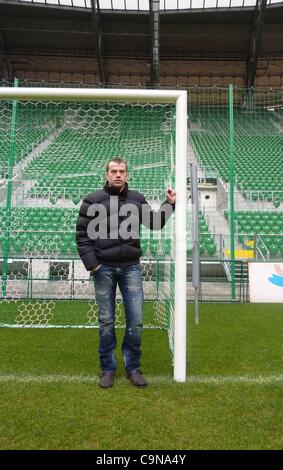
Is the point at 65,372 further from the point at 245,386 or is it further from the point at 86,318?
the point at 86,318

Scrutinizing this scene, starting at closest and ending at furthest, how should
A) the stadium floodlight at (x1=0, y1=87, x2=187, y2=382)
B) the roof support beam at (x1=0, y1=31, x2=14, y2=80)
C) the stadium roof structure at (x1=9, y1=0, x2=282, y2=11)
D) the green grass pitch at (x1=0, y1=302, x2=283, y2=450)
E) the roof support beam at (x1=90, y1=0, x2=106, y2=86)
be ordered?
the green grass pitch at (x1=0, y1=302, x2=283, y2=450)
the stadium floodlight at (x1=0, y1=87, x2=187, y2=382)
the roof support beam at (x1=90, y1=0, x2=106, y2=86)
the stadium roof structure at (x1=9, y1=0, x2=282, y2=11)
the roof support beam at (x1=0, y1=31, x2=14, y2=80)

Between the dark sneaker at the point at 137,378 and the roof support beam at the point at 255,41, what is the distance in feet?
59.8

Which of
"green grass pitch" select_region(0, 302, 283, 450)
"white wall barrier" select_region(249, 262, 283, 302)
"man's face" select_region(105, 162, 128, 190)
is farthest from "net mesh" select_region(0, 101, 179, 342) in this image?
"man's face" select_region(105, 162, 128, 190)

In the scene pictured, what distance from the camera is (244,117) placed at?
56.3ft

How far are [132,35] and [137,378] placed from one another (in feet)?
66.0

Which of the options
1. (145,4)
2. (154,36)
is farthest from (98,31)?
(154,36)

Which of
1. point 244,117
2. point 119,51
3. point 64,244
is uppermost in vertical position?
point 119,51

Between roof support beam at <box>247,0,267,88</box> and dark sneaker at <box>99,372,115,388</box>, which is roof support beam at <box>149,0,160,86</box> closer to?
roof support beam at <box>247,0,267,88</box>

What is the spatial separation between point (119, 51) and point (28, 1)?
15.7ft

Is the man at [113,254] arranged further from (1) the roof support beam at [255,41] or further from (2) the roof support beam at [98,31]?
(2) the roof support beam at [98,31]

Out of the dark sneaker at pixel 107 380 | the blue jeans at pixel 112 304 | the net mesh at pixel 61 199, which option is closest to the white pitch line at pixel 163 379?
the dark sneaker at pixel 107 380

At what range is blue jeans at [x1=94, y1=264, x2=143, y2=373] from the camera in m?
3.38

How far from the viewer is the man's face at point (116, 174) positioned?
3.34m
